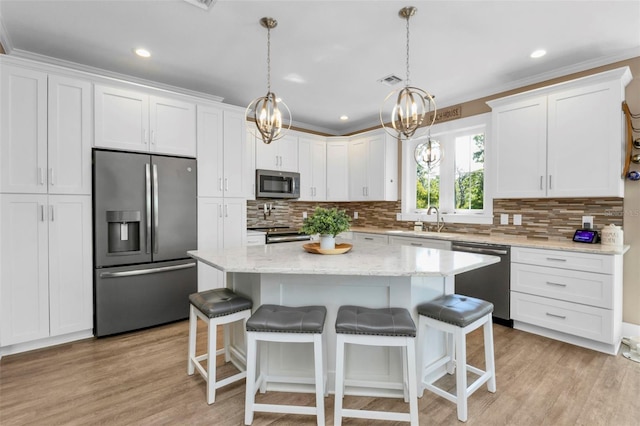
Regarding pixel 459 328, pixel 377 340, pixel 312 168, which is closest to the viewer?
pixel 377 340

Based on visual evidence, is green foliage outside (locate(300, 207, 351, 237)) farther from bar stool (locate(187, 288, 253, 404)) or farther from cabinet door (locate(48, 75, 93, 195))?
cabinet door (locate(48, 75, 93, 195))

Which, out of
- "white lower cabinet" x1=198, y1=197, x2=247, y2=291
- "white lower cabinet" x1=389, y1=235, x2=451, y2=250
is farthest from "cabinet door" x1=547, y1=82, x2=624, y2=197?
"white lower cabinet" x1=198, y1=197, x2=247, y2=291

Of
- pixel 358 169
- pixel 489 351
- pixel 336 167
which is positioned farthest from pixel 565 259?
pixel 336 167

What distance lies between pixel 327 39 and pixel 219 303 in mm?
2309

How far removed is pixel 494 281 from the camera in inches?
131

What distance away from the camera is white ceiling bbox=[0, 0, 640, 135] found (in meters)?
2.34

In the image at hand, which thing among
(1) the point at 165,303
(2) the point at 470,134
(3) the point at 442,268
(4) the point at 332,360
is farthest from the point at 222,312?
(2) the point at 470,134

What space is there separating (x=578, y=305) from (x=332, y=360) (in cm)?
232

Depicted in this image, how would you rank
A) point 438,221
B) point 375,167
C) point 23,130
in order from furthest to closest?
point 375,167
point 438,221
point 23,130

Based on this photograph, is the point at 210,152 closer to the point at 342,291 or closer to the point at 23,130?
the point at 23,130

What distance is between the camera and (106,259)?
3.02 m

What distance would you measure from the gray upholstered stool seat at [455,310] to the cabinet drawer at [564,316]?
1422 mm

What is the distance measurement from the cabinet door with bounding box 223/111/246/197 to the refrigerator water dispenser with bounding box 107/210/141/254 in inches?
40.6

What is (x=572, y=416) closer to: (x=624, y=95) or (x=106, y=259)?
(x=624, y=95)
